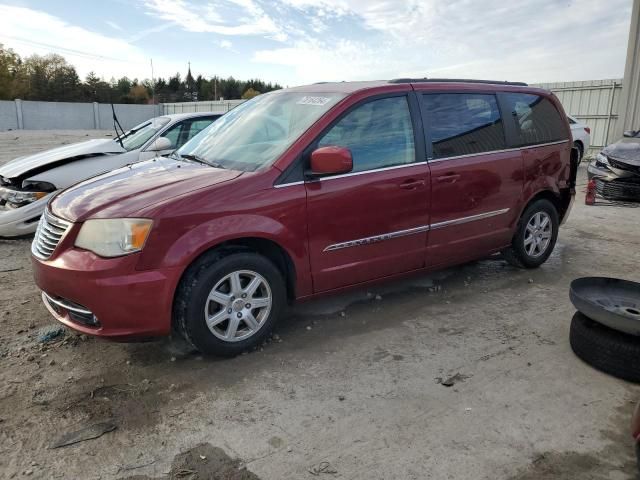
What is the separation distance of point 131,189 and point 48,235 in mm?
619

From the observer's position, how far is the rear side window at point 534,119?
189 inches

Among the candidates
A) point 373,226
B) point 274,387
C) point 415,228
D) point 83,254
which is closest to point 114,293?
point 83,254

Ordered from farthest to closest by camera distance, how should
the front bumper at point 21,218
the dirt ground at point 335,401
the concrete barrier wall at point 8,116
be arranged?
the concrete barrier wall at point 8,116 < the front bumper at point 21,218 < the dirt ground at point 335,401

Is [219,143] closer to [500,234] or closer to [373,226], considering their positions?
[373,226]

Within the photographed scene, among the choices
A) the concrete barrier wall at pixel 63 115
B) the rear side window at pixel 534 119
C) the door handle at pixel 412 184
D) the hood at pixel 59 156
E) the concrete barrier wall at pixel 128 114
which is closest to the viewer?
the door handle at pixel 412 184

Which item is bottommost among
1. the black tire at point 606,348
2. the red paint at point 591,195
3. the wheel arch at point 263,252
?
the black tire at point 606,348

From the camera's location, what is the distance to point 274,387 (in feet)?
10.1

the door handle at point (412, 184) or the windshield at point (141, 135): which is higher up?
the windshield at point (141, 135)

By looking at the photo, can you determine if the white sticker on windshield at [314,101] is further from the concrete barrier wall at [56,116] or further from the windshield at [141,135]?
the concrete barrier wall at [56,116]

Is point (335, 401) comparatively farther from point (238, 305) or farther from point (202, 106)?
point (202, 106)

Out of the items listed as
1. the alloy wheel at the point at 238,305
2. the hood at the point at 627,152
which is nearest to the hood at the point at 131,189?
the alloy wheel at the point at 238,305

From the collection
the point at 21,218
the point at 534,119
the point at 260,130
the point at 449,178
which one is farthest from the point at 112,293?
the point at 534,119

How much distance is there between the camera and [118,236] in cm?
302

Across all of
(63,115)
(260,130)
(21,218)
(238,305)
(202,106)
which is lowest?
(238,305)
